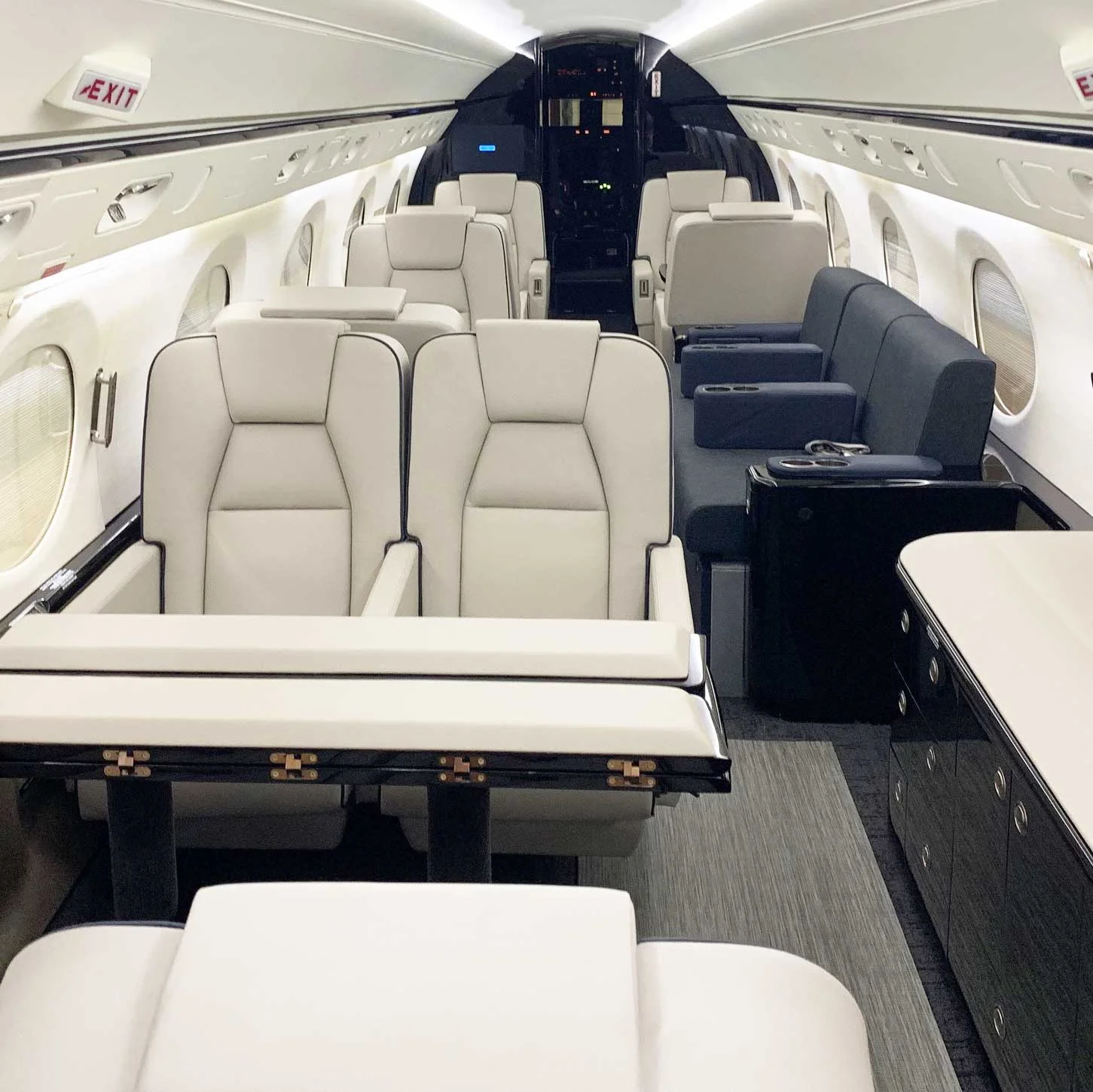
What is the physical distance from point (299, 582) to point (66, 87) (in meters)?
1.39

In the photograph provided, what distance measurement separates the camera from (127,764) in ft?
5.46

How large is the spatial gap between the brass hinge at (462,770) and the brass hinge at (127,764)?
40 centimetres

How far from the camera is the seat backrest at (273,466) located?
292cm

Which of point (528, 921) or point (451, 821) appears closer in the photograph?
point (528, 921)

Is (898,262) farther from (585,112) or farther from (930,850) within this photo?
(930,850)

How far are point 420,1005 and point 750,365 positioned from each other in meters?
4.26

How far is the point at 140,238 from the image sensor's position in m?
3.31

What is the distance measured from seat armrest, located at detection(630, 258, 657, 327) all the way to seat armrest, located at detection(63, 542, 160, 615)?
17.5 ft

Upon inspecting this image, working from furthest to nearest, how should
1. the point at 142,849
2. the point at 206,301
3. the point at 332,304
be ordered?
the point at 206,301 < the point at 332,304 < the point at 142,849

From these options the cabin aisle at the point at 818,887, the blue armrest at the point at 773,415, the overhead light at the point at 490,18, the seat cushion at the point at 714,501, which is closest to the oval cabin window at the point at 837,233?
the overhead light at the point at 490,18

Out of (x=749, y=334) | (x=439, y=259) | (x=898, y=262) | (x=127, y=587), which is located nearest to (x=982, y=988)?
(x=127, y=587)

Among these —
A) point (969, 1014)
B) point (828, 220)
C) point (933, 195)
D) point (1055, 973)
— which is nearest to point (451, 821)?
point (1055, 973)

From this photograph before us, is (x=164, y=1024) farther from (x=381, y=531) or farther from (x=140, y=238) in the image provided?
(x=140, y=238)

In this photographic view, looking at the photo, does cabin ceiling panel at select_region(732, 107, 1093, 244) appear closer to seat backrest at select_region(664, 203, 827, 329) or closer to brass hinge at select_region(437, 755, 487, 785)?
seat backrest at select_region(664, 203, 827, 329)
